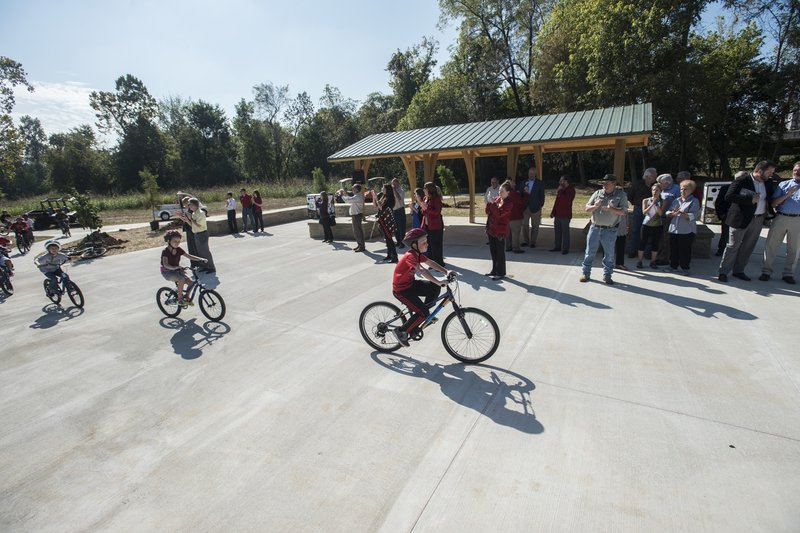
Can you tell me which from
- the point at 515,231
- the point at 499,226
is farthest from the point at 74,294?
the point at 515,231

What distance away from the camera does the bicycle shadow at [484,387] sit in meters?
3.50

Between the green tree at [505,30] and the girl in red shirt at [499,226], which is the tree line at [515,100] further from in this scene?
the girl in red shirt at [499,226]


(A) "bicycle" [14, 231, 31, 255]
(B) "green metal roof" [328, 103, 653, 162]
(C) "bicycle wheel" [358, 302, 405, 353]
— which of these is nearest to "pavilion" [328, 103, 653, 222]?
(B) "green metal roof" [328, 103, 653, 162]

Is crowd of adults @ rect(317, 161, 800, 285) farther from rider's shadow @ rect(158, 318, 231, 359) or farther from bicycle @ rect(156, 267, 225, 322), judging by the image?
rider's shadow @ rect(158, 318, 231, 359)

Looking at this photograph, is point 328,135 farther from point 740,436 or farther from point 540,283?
point 740,436

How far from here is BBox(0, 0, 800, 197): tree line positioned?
21.6m

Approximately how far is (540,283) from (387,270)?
3.28 metres

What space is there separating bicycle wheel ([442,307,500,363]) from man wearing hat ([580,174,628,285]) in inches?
142

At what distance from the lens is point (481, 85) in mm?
35125

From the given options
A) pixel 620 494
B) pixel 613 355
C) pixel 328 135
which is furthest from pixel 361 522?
pixel 328 135

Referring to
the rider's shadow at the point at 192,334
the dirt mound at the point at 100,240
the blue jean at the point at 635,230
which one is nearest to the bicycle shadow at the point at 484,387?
the rider's shadow at the point at 192,334

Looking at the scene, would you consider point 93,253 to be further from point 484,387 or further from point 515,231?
point 484,387

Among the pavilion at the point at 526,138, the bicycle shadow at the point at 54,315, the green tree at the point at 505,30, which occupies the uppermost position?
the green tree at the point at 505,30

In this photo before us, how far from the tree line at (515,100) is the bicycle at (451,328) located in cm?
2308
